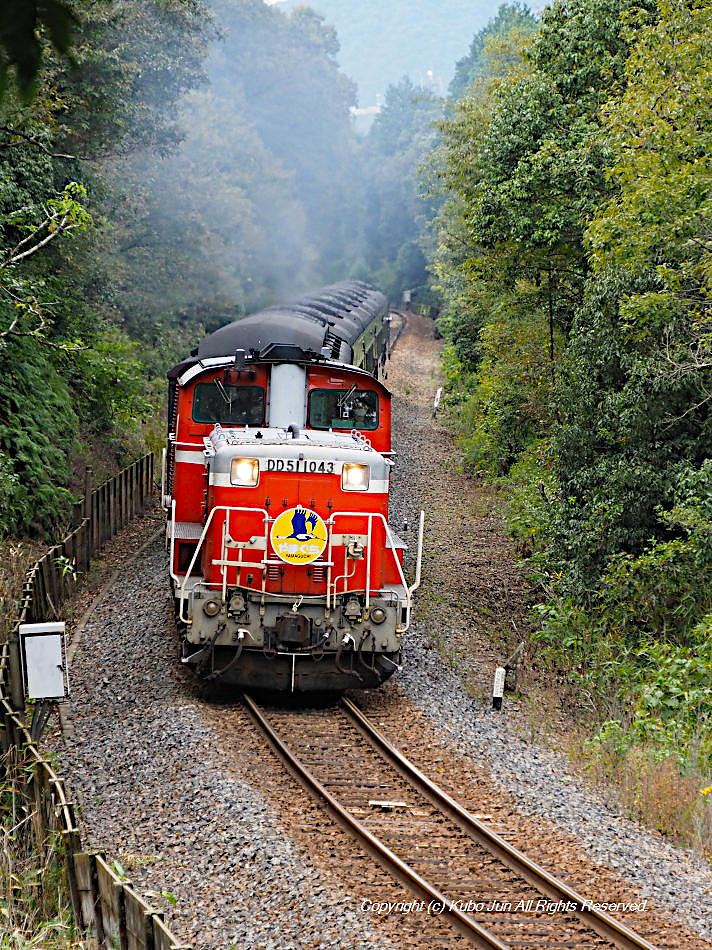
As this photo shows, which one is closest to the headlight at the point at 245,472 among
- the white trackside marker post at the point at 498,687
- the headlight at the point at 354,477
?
the headlight at the point at 354,477

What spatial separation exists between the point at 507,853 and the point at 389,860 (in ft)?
3.13

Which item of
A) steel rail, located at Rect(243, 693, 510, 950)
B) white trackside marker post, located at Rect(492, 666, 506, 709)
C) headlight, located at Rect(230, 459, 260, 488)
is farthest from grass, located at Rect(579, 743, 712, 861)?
headlight, located at Rect(230, 459, 260, 488)

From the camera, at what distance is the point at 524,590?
57.7 feet

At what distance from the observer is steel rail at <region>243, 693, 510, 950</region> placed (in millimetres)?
6492

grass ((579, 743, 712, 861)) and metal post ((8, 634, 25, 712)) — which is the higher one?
metal post ((8, 634, 25, 712))

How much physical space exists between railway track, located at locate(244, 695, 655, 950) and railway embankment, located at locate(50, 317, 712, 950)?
0.17m

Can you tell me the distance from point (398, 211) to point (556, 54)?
54608mm

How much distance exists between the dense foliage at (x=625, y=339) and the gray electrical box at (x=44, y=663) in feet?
20.1

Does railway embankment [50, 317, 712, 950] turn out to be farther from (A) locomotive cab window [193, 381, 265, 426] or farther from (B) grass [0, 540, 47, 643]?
(A) locomotive cab window [193, 381, 265, 426]

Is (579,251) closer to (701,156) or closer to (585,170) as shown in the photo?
(585,170)

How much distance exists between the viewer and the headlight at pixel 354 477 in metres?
10.8

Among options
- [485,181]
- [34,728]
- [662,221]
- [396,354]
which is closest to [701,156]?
[662,221]

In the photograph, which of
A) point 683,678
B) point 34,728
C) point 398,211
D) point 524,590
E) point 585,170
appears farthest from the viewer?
point 398,211

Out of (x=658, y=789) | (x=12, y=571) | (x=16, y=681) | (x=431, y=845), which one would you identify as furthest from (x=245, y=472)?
(x=12, y=571)
